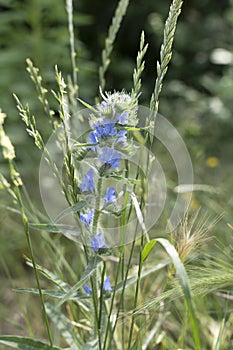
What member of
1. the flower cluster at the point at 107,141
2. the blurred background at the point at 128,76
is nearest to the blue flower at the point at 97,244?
the flower cluster at the point at 107,141

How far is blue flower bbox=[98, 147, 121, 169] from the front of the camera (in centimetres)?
76

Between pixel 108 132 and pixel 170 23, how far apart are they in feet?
0.52

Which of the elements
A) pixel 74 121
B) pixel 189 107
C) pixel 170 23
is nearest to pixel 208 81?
pixel 189 107

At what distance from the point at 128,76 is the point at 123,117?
236 cm

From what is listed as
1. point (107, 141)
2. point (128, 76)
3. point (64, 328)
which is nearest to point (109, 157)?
point (107, 141)

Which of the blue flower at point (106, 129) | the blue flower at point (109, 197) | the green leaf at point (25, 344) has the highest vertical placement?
A: the blue flower at point (106, 129)

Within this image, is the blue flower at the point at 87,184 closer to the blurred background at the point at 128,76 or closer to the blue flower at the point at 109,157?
the blue flower at the point at 109,157

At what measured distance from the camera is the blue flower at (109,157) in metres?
0.76

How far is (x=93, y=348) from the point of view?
0.83 metres

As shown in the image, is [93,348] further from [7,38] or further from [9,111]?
[7,38]

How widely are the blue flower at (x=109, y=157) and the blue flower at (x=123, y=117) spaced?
0.04 metres

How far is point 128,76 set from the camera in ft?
10.0

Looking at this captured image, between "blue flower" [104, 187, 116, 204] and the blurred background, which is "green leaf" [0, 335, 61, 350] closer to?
"blue flower" [104, 187, 116, 204]

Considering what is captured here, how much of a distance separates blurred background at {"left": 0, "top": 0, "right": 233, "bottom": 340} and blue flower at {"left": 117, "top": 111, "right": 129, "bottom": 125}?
22.4 inches
